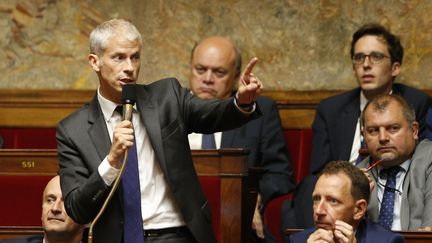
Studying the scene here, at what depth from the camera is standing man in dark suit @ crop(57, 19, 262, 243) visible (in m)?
2.42

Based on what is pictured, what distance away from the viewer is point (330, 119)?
13.1ft

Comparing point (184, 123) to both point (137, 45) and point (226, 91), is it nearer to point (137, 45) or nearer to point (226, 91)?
point (137, 45)

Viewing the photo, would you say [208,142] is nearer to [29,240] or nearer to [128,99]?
[29,240]

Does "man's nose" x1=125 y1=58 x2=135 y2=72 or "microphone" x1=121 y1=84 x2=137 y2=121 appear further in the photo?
"man's nose" x1=125 y1=58 x2=135 y2=72

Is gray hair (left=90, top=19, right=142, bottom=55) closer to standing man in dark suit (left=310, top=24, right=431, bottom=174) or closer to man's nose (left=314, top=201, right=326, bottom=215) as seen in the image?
man's nose (left=314, top=201, right=326, bottom=215)

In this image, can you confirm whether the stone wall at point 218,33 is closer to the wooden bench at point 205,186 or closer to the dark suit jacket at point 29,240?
the wooden bench at point 205,186

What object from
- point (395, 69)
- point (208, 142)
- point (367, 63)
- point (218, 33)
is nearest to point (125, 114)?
point (208, 142)

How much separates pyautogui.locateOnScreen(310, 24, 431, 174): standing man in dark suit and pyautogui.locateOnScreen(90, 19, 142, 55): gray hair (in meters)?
1.49

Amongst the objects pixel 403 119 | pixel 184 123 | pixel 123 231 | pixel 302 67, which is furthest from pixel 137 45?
pixel 302 67

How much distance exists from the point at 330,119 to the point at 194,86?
1.88 ft

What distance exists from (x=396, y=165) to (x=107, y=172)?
1.29m

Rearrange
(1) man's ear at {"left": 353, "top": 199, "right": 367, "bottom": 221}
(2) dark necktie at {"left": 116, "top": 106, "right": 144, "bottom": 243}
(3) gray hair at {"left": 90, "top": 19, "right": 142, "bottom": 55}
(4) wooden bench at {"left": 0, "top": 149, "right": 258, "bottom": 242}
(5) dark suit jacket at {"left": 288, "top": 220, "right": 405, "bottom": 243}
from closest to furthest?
(2) dark necktie at {"left": 116, "top": 106, "right": 144, "bottom": 243}
(3) gray hair at {"left": 90, "top": 19, "right": 142, "bottom": 55}
(5) dark suit jacket at {"left": 288, "top": 220, "right": 405, "bottom": 243}
(1) man's ear at {"left": 353, "top": 199, "right": 367, "bottom": 221}
(4) wooden bench at {"left": 0, "top": 149, "right": 258, "bottom": 242}

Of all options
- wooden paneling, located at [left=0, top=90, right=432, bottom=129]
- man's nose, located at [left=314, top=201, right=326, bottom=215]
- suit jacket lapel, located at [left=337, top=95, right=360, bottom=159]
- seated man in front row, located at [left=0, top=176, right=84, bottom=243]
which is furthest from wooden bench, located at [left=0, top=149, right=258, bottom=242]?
wooden paneling, located at [left=0, top=90, right=432, bottom=129]

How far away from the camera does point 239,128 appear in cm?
392
